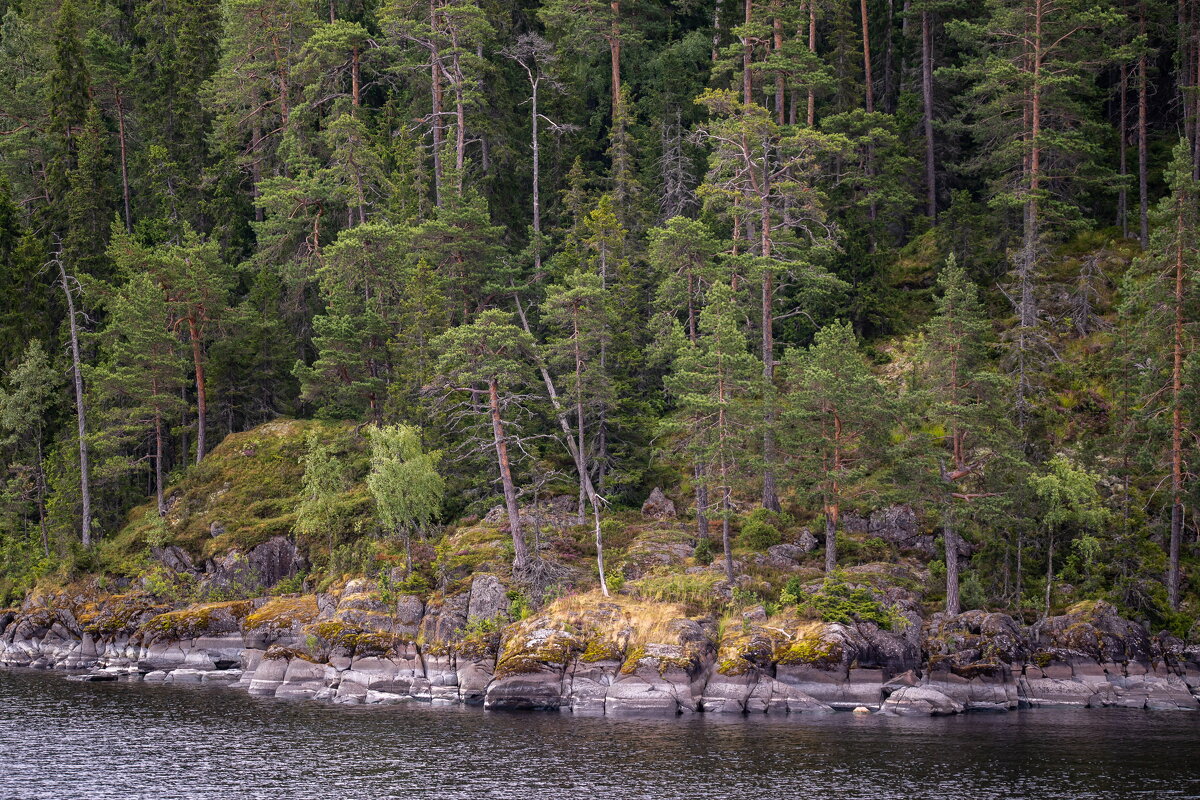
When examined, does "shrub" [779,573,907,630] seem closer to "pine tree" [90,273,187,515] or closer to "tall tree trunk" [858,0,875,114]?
"tall tree trunk" [858,0,875,114]

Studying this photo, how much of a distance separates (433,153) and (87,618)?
33798mm

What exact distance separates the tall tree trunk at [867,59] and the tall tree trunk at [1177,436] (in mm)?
25870

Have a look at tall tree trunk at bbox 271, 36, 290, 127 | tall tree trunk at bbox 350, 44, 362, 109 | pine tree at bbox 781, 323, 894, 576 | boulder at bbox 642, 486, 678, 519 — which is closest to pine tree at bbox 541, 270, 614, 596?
boulder at bbox 642, 486, 678, 519

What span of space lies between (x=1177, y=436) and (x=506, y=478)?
29508mm

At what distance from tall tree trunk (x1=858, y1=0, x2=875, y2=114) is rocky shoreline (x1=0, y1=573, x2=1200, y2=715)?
118 feet

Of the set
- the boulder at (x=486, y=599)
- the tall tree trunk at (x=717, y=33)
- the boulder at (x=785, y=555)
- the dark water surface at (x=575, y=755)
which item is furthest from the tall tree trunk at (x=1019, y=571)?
the tall tree trunk at (x=717, y=33)

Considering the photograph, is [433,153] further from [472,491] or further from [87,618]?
[87,618]

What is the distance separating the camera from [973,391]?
44.4 metres

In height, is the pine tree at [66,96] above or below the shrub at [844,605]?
above

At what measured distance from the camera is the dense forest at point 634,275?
4469cm

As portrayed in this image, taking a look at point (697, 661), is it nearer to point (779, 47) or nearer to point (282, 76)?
point (779, 47)

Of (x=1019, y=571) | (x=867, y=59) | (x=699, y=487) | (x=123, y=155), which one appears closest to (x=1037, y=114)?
(x=867, y=59)

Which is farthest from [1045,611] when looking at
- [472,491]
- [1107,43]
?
[1107,43]

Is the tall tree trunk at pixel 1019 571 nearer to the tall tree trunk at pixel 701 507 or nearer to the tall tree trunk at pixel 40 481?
the tall tree trunk at pixel 701 507
